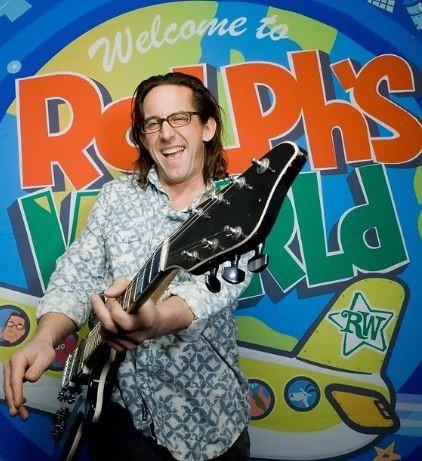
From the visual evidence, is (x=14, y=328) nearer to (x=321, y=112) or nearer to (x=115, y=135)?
(x=115, y=135)

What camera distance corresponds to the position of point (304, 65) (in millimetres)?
2225

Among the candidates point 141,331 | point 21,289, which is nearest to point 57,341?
point 141,331

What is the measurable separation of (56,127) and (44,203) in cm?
35

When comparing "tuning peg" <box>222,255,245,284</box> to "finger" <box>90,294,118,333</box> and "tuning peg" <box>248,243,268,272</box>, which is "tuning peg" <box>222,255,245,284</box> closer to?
"tuning peg" <box>248,243,268,272</box>

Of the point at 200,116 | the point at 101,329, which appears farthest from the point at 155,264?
the point at 200,116

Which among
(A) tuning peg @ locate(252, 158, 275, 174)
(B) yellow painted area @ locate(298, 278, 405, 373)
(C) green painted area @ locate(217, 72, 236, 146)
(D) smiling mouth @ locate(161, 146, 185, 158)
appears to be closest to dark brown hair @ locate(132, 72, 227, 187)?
(D) smiling mouth @ locate(161, 146, 185, 158)

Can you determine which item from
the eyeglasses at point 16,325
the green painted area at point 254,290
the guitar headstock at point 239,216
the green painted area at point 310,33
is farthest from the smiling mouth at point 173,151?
the eyeglasses at point 16,325

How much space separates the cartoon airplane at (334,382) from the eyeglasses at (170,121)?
1120 millimetres

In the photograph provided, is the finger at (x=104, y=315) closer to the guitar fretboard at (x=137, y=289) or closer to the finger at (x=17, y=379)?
the guitar fretboard at (x=137, y=289)

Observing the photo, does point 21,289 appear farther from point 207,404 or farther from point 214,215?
point 214,215

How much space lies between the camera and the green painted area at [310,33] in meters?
2.22

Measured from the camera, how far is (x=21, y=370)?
1.09 meters

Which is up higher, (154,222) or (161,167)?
(161,167)

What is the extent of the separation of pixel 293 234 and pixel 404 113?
2.51 ft
